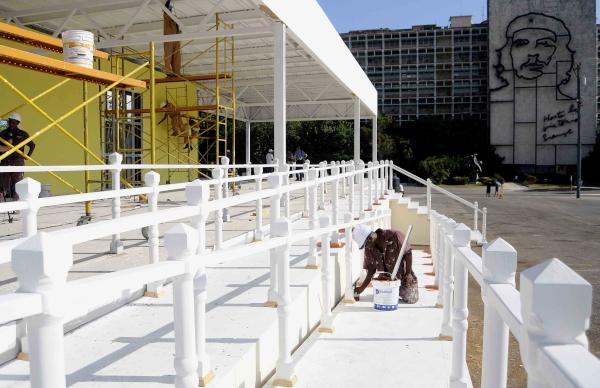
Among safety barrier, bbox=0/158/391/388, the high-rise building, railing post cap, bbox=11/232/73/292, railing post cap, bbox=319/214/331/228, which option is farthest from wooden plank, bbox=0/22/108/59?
the high-rise building

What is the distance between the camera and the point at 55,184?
13.2m

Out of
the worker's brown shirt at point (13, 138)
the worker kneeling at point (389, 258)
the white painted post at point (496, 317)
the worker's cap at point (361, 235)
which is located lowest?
the worker kneeling at point (389, 258)

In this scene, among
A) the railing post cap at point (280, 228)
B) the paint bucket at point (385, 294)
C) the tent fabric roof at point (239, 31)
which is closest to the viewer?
the railing post cap at point (280, 228)

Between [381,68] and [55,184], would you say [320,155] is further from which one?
[55,184]

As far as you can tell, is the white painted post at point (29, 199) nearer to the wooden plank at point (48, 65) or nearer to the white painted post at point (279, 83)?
the wooden plank at point (48, 65)

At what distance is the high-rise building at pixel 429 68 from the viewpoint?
6000 cm

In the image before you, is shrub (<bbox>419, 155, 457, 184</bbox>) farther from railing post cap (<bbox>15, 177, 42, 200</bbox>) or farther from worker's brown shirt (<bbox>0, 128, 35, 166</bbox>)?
railing post cap (<bbox>15, 177, 42, 200</bbox>)

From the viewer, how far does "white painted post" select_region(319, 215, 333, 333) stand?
15.2 ft

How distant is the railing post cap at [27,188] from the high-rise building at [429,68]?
6070cm

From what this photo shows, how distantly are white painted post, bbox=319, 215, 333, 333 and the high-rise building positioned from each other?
194 ft

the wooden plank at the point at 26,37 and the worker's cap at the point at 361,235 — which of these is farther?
the worker's cap at the point at 361,235

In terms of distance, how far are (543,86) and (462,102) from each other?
10671 mm

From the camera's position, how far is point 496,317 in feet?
5.99

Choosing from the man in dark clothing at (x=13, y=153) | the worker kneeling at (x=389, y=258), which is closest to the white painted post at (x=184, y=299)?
the worker kneeling at (x=389, y=258)
